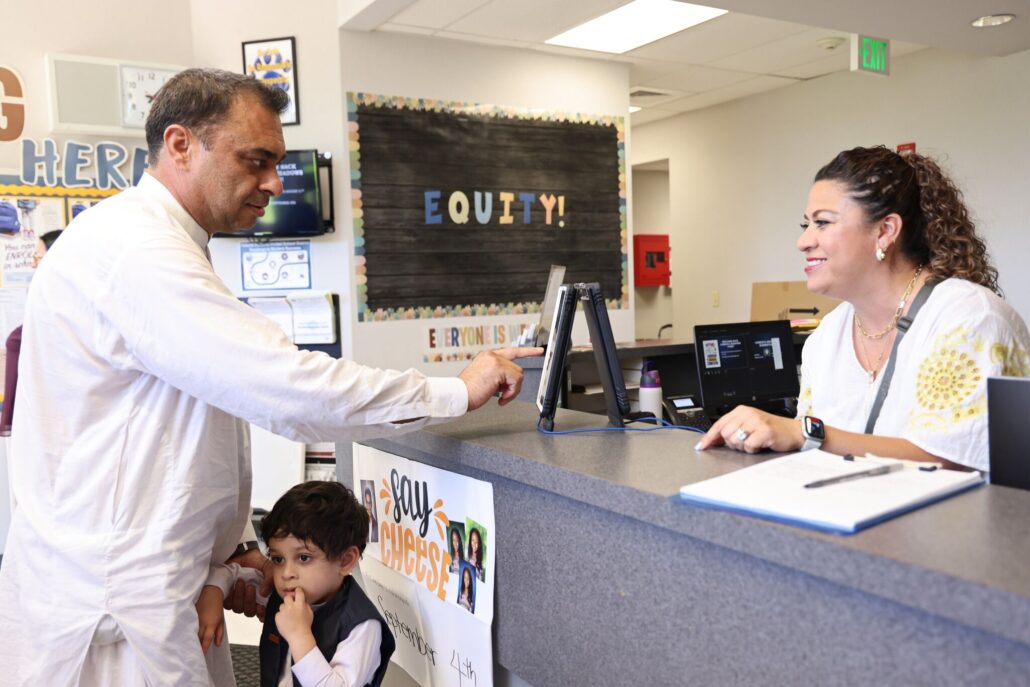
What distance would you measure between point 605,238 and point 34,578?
14.2ft

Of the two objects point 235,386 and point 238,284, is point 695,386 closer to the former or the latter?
point 238,284

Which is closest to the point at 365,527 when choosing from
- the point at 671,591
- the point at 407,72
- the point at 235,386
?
the point at 235,386

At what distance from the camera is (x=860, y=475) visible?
1.15m

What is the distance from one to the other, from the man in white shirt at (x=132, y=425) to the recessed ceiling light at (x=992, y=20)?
13.7 ft

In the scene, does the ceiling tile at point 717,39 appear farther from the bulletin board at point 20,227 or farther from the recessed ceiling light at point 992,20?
the bulletin board at point 20,227

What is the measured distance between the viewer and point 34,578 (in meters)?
1.35

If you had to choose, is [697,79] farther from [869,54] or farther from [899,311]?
[899,311]

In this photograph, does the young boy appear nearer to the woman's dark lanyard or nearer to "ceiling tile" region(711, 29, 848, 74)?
the woman's dark lanyard

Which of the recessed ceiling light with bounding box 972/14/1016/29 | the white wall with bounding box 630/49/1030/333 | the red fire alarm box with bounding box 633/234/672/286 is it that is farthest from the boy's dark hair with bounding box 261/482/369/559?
the red fire alarm box with bounding box 633/234/672/286

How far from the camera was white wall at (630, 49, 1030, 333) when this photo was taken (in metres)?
5.14

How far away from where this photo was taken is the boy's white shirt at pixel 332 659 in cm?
152

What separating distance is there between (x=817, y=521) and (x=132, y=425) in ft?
3.27

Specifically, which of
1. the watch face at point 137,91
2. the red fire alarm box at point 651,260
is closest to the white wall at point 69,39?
the watch face at point 137,91

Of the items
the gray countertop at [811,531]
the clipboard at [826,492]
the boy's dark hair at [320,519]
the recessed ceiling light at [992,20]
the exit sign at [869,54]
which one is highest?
the recessed ceiling light at [992,20]
